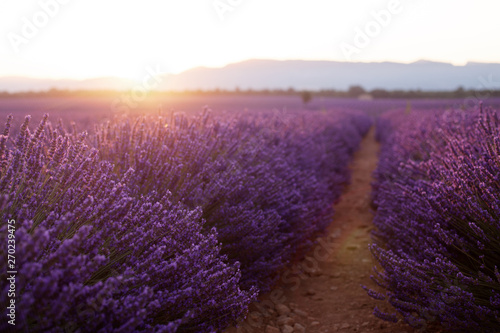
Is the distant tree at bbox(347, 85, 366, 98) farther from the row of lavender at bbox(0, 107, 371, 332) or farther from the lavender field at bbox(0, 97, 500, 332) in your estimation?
the row of lavender at bbox(0, 107, 371, 332)

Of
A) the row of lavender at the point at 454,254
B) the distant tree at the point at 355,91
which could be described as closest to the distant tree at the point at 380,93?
the distant tree at the point at 355,91

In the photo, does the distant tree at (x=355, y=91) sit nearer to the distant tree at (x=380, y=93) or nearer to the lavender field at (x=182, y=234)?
the distant tree at (x=380, y=93)

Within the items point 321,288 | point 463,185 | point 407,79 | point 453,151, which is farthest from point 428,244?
point 407,79

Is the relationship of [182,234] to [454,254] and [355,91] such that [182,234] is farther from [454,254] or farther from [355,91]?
[355,91]

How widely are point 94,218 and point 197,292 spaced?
494 mm

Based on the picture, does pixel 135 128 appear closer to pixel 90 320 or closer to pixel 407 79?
pixel 90 320

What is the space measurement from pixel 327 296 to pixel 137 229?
188 cm

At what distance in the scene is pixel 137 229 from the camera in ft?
4.83

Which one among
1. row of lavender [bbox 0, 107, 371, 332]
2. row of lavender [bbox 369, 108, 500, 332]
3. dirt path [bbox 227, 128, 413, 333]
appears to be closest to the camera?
row of lavender [bbox 0, 107, 371, 332]

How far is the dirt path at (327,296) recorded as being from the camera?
247cm

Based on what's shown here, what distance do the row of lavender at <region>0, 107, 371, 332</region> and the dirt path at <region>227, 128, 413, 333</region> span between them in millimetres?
234

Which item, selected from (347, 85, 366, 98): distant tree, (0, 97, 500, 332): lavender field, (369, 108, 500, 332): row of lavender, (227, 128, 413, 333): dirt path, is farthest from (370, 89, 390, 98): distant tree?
(369, 108, 500, 332): row of lavender

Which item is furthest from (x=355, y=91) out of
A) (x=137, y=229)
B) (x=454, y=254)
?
(x=137, y=229)

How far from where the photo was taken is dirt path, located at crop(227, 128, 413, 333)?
247 centimetres
